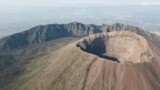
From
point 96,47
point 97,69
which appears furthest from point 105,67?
point 96,47

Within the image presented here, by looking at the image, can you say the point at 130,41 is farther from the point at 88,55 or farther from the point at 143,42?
the point at 88,55

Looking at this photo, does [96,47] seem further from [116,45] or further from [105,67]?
[105,67]

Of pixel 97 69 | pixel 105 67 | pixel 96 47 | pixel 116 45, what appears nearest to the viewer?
pixel 105 67

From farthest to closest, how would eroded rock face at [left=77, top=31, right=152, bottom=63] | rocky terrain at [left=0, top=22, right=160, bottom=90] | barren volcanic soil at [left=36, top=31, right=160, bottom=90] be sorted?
eroded rock face at [left=77, top=31, right=152, bottom=63] → rocky terrain at [left=0, top=22, right=160, bottom=90] → barren volcanic soil at [left=36, top=31, right=160, bottom=90]

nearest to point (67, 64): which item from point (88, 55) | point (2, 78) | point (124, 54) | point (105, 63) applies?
point (88, 55)

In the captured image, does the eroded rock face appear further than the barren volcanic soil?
Yes

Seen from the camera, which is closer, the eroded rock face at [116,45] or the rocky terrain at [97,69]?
the rocky terrain at [97,69]

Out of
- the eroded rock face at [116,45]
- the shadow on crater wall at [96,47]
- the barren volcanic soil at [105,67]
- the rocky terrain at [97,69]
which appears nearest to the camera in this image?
the barren volcanic soil at [105,67]
